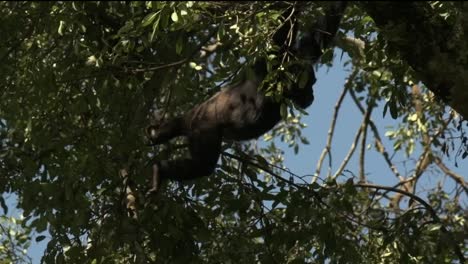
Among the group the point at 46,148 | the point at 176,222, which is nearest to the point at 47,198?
the point at 46,148

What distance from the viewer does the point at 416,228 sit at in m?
4.56

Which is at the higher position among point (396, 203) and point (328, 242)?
point (396, 203)

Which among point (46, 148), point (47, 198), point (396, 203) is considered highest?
point (396, 203)

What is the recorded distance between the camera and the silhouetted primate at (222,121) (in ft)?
17.6

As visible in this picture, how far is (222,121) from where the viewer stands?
19.0 feet

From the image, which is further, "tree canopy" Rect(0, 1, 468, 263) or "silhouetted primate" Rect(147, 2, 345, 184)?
"silhouetted primate" Rect(147, 2, 345, 184)

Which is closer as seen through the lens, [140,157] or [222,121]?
[140,157]

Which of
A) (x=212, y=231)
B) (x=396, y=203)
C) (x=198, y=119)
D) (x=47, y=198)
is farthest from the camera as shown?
(x=396, y=203)

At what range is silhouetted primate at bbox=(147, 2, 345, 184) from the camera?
211 inches

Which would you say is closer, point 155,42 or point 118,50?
point 118,50

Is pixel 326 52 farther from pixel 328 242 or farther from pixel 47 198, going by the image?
pixel 47 198

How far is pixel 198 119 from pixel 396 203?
8.94ft

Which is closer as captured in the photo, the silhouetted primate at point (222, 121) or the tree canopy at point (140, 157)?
the tree canopy at point (140, 157)

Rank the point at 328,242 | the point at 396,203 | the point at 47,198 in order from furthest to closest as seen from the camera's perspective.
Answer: the point at 396,203
the point at 328,242
the point at 47,198
